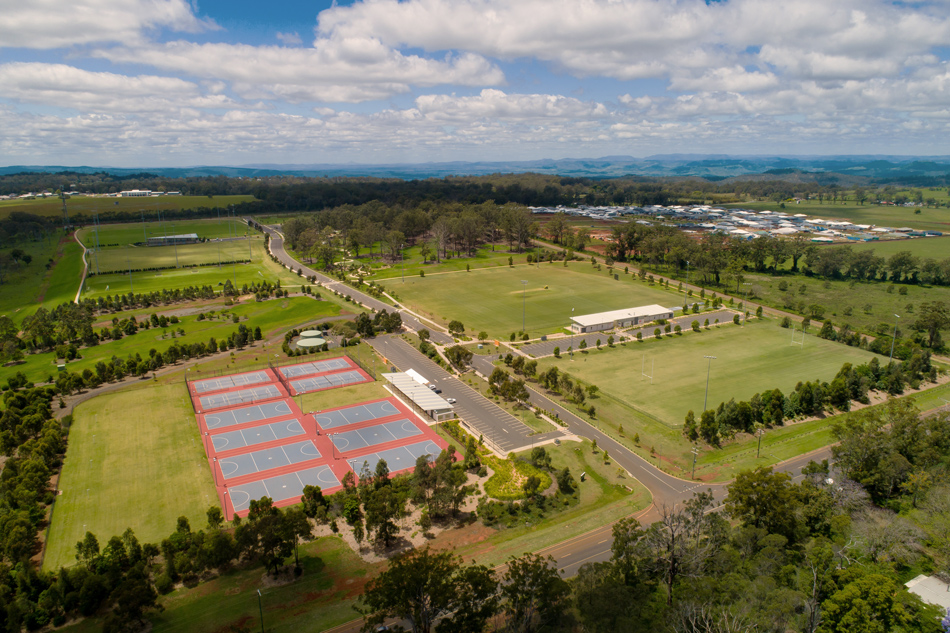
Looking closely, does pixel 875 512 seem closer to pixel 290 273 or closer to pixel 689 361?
pixel 689 361

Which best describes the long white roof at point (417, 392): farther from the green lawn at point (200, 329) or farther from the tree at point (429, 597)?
the tree at point (429, 597)

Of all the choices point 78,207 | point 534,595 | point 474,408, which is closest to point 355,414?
point 474,408

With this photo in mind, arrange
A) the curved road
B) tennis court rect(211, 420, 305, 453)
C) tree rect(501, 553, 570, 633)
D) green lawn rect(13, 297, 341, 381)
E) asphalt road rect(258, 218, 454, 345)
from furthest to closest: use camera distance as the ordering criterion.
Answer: asphalt road rect(258, 218, 454, 345) → green lawn rect(13, 297, 341, 381) → tennis court rect(211, 420, 305, 453) → the curved road → tree rect(501, 553, 570, 633)

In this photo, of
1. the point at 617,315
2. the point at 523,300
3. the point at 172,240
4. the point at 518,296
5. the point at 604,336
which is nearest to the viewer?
the point at 604,336

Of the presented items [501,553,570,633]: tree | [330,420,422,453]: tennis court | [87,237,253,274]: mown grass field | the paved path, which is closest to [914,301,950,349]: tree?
the paved path

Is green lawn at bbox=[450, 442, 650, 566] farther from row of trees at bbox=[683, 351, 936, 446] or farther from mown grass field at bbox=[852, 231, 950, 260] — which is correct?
mown grass field at bbox=[852, 231, 950, 260]

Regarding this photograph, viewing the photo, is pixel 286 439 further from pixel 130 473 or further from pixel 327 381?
pixel 327 381

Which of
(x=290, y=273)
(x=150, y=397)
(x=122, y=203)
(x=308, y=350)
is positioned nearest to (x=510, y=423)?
(x=308, y=350)
